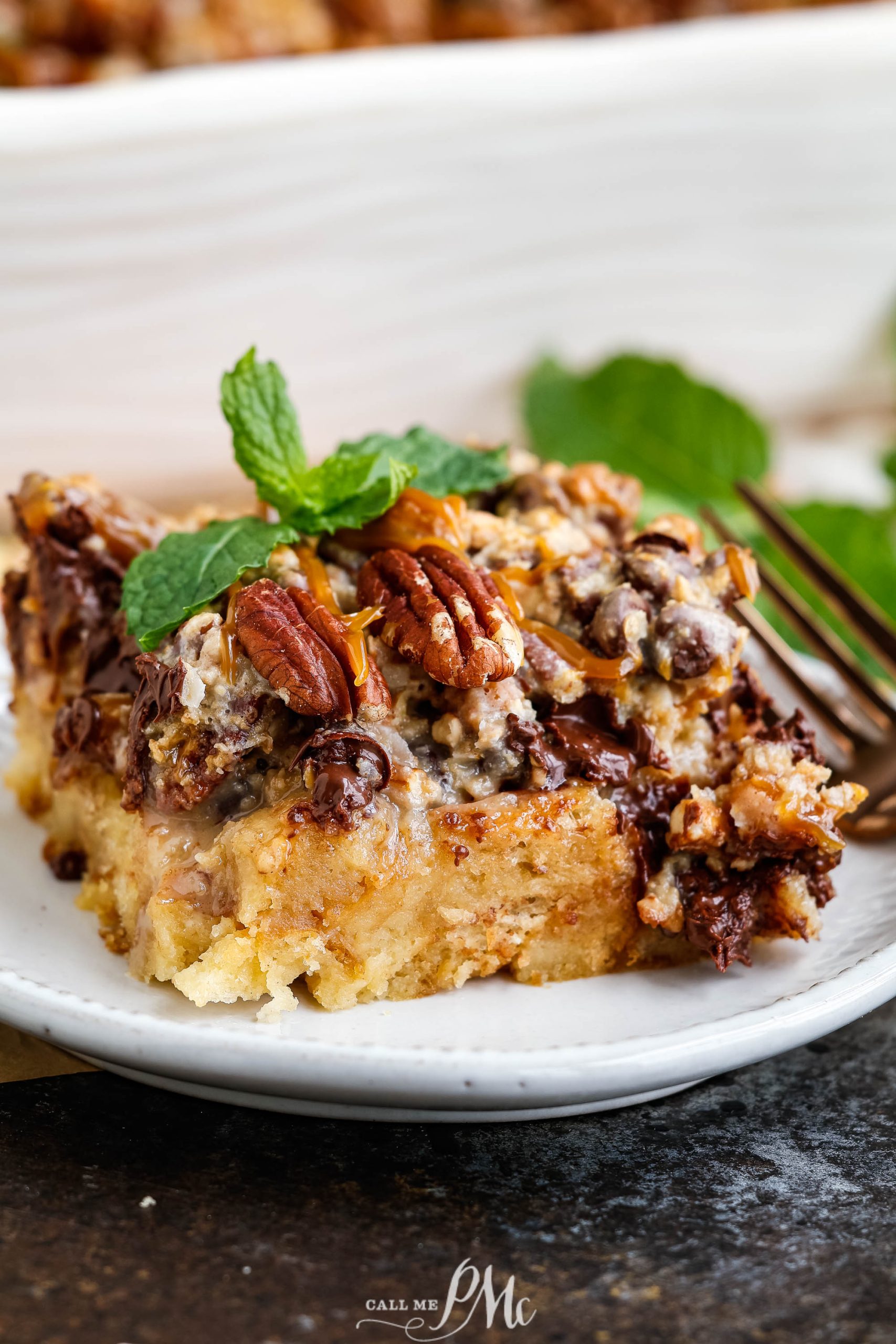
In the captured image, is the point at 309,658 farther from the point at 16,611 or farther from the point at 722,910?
the point at 16,611

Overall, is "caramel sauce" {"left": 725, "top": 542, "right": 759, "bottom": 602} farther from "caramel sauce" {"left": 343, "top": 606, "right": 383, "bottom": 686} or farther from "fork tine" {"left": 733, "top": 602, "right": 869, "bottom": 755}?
"caramel sauce" {"left": 343, "top": 606, "right": 383, "bottom": 686}

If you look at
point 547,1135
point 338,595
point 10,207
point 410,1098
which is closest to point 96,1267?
point 410,1098

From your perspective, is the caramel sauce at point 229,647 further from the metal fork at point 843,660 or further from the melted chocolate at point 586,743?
the metal fork at point 843,660

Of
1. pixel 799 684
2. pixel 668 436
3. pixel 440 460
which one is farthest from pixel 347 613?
pixel 668 436

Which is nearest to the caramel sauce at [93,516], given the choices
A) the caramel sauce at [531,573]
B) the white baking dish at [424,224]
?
the caramel sauce at [531,573]

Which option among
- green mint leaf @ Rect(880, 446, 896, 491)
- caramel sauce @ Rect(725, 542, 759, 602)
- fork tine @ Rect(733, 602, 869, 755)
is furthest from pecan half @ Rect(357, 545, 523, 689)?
green mint leaf @ Rect(880, 446, 896, 491)

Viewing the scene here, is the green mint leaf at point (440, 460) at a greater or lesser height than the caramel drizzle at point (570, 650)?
greater
